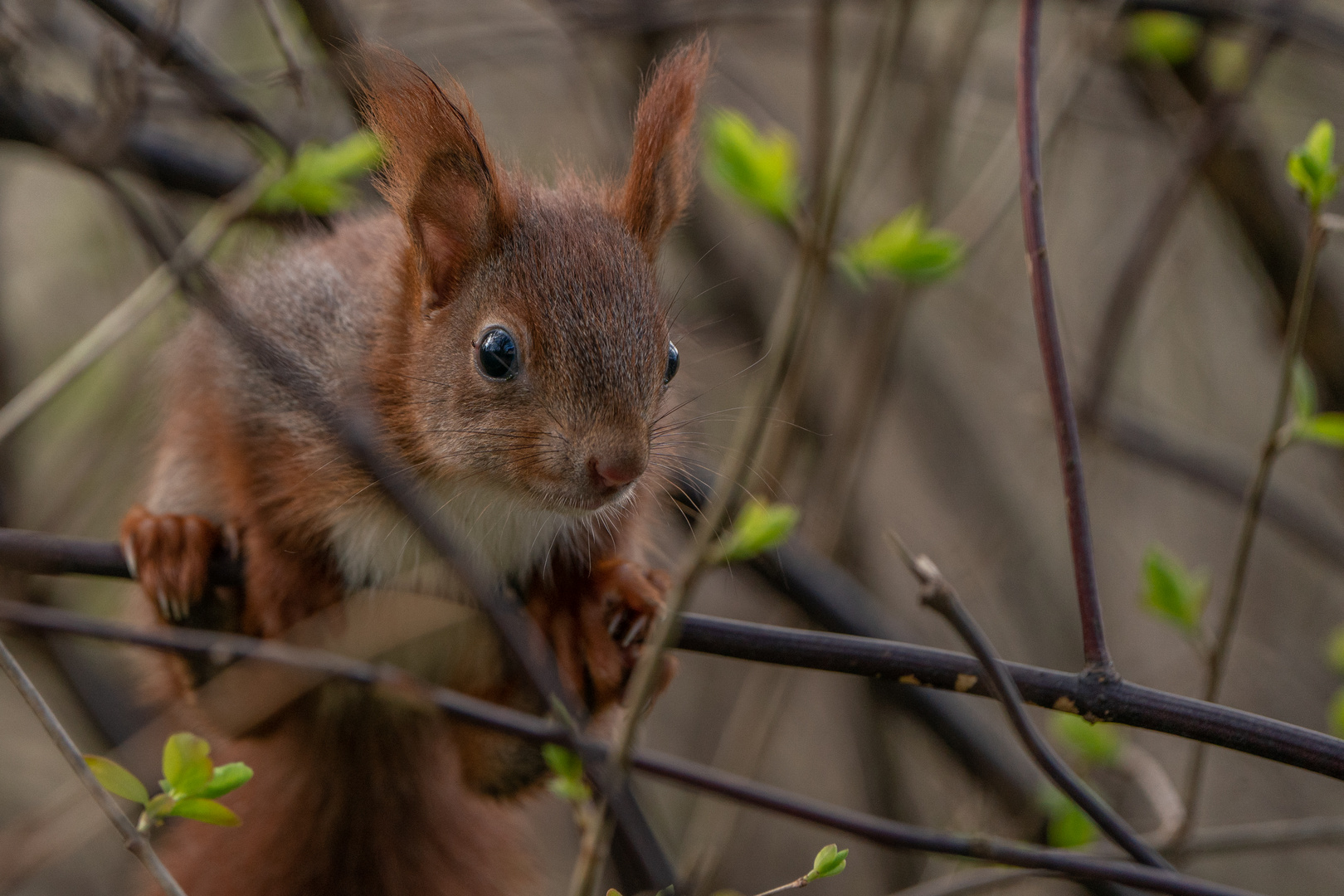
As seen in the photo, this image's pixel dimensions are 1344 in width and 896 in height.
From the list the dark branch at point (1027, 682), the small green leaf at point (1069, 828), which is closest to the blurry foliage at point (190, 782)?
the dark branch at point (1027, 682)

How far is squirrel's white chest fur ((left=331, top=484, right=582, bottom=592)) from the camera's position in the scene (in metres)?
2.20

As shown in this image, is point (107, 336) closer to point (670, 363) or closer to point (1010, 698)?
point (670, 363)

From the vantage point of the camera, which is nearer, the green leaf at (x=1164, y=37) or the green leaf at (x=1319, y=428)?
the green leaf at (x=1319, y=428)

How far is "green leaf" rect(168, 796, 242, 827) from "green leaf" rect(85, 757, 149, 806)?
4 cm

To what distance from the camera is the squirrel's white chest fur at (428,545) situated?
7.23 feet

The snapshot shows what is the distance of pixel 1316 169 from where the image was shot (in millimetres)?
1816

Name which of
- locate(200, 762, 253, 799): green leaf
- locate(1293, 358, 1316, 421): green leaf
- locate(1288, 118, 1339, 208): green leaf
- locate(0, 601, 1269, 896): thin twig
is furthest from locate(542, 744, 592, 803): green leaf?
locate(1288, 118, 1339, 208): green leaf

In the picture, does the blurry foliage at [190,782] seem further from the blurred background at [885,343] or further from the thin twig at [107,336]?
the thin twig at [107,336]

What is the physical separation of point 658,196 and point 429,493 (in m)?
0.69

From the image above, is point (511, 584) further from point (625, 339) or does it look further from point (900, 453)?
point (900, 453)

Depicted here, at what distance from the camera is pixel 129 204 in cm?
150

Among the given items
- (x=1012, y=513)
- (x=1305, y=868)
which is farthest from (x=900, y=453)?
(x=1305, y=868)

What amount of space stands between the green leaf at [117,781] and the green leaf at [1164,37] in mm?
3122

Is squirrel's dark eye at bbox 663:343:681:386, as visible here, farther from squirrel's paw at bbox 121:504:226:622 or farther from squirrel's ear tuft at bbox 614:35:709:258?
squirrel's paw at bbox 121:504:226:622
